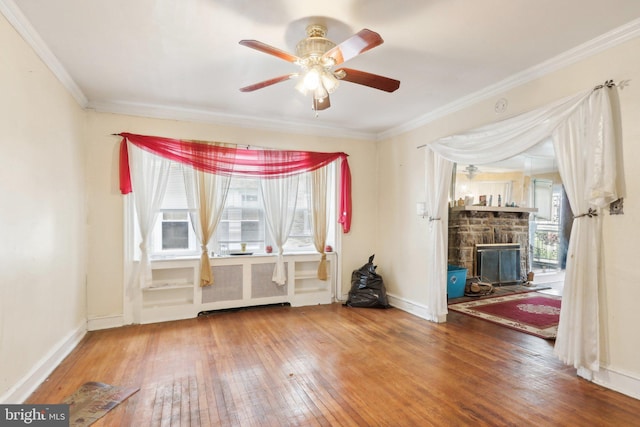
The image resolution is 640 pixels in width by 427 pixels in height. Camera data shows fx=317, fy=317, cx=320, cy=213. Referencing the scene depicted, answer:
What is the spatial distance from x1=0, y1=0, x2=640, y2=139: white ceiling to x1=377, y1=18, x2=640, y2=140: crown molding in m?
0.01

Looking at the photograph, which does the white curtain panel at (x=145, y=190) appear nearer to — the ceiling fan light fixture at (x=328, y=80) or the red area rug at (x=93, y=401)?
the red area rug at (x=93, y=401)

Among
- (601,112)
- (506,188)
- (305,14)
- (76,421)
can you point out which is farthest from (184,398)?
(506,188)

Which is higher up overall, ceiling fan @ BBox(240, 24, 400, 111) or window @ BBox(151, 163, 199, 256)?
ceiling fan @ BBox(240, 24, 400, 111)

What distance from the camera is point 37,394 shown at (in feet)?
7.66

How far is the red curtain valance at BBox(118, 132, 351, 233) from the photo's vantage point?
389cm

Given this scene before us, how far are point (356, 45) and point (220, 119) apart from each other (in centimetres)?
283

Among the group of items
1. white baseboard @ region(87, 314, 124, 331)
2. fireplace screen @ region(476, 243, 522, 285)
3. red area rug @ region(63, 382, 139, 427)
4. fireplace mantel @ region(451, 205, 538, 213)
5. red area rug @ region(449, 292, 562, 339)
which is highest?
fireplace mantel @ region(451, 205, 538, 213)

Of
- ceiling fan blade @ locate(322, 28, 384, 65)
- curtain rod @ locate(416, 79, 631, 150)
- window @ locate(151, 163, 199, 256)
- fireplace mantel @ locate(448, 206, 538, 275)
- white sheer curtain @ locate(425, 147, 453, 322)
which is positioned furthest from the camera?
fireplace mantel @ locate(448, 206, 538, 275)

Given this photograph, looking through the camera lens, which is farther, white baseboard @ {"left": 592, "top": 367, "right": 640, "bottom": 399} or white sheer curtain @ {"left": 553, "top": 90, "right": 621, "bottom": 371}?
white sheer curtain @ {"left": 553, "top": 90, "right": 621, "bottom": 371}

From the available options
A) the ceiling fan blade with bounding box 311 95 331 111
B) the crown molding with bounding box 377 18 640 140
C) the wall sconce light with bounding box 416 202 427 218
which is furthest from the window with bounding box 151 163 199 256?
the crown molding with bounding box 377 18 640 140

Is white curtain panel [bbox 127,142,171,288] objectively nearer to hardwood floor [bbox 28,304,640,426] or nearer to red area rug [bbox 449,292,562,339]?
hardwood floor [bbox 28,304,640,426]

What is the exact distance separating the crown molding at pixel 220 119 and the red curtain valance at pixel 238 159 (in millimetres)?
304

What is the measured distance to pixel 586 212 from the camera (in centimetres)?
254

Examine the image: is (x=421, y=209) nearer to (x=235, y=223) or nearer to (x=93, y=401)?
(x=235, y=223)
